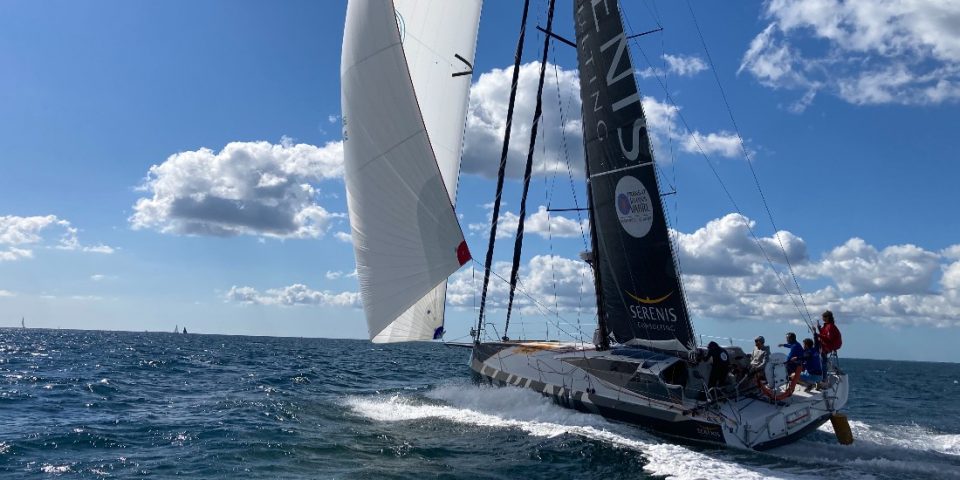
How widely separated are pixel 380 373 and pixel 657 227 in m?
18.0

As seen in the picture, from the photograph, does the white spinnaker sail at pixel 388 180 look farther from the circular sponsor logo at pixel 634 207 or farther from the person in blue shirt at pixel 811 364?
the person in blue shirt at pixel 811 364

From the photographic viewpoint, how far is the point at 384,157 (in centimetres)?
1512

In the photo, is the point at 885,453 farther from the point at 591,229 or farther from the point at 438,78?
the point at 438,78

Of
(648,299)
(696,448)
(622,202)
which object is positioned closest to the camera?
(696,448)

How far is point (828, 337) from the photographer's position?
45.8 ft

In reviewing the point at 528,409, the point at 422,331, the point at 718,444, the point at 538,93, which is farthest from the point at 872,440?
the point at 538,93

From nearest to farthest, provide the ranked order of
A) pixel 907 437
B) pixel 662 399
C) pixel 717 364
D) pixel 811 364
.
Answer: pixel 662 399 < pixel 717 364 < pixel 811 364 < pixel 907 437

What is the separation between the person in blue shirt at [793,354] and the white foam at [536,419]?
11.9 feet

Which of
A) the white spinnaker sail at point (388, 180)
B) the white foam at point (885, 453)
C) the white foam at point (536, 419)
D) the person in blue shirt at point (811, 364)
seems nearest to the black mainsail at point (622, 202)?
the person in blue shirt at point (811, 364)

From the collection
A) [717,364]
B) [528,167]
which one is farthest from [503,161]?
[717,364]

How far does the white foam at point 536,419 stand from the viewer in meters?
10.6

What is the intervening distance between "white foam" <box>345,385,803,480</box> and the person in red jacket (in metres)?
4.31

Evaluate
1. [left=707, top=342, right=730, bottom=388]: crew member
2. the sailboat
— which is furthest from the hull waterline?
[left=707, top=342, right=730, bottom=388]: crew member

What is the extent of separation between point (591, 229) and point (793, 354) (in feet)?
17.9
